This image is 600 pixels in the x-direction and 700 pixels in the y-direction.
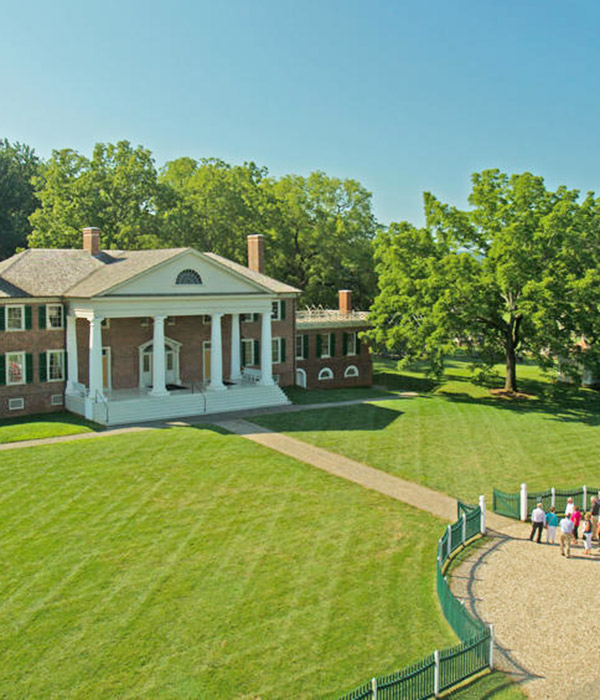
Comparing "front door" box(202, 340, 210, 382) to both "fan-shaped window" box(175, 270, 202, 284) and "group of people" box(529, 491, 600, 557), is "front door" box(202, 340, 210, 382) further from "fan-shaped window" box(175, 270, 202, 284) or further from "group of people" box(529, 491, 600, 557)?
"group of people" box(529, 491, 600, 557)

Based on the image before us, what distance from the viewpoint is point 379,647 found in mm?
15445

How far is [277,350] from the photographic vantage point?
46469mm

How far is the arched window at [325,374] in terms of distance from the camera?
166ft

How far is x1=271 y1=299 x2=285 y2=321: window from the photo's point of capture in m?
45.9

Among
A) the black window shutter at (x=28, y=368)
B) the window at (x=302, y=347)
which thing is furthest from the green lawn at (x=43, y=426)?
the window at (x=302, y=347)

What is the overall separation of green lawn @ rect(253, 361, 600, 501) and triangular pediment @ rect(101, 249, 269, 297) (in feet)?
25.8

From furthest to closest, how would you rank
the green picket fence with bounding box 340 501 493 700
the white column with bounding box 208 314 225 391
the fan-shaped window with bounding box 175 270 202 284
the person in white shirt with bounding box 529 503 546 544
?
1. the white column with bounding box 208 314 225 391
2. the fan-shaped window with bounding box 175 270 202 284
3. the person in white shirt with bounding box 529 503 546 544
4. the green picket fence with bounding box 340 501 493 700

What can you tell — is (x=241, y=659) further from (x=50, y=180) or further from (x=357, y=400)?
(x=50, y=180)

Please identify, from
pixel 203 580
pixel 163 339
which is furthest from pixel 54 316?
pixel 203 580

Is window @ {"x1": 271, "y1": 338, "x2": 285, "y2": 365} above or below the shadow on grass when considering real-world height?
above

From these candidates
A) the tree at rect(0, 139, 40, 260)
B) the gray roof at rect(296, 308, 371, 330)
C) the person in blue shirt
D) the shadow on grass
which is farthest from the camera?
the tree at rect(0, 139, 40, 260)

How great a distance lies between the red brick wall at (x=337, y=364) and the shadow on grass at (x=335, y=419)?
389 inches

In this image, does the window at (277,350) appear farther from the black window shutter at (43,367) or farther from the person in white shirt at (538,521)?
the person in white shirt at (538,521)

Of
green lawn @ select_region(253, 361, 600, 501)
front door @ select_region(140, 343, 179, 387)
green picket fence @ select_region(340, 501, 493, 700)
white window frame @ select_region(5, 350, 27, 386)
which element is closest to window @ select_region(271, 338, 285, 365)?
front door @ select_region(140, 343, 179, 387)
